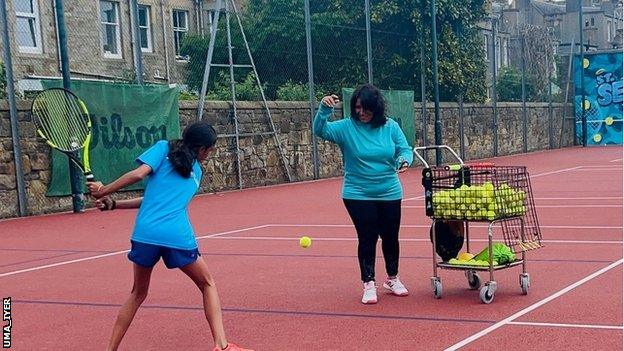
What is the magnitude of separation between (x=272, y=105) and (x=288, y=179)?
1816mm

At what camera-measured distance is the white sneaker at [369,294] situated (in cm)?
743

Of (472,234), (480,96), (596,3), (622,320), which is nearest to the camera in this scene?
(622,320)

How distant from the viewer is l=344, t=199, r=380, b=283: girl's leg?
752cm

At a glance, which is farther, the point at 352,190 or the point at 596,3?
the point at 596,3

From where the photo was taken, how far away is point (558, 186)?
61.9 feet

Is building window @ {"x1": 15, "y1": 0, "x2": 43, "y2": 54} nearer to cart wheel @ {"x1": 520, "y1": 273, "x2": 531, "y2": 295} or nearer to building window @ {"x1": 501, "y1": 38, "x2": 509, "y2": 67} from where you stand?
cart wheel @ {"x1": 520, "y1": 273, "x2": 531, "y2": 295}

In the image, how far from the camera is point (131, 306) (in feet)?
18.9

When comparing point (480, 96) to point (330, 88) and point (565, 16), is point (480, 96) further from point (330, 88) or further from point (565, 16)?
point (565, 16)

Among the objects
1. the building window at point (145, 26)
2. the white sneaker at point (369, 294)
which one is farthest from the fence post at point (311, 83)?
the white sneaker at point (369, 294)

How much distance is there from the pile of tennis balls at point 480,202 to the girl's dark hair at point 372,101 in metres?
0.76

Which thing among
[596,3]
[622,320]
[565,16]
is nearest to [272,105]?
[622,320]

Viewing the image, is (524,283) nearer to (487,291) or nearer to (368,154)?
(487,291)

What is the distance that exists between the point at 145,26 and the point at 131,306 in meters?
25.0

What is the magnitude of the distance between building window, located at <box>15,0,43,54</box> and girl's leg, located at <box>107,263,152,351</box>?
17845 mm
